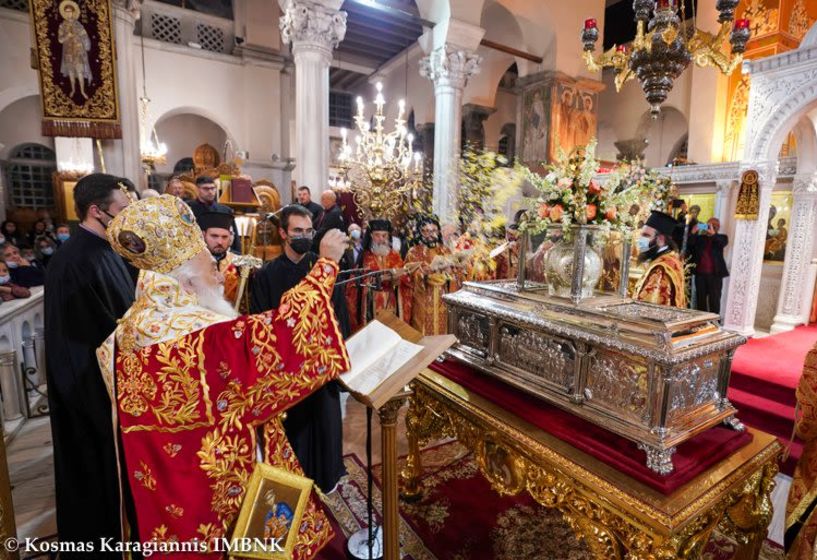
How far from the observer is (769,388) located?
159 inches

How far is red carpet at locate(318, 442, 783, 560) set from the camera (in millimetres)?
2336

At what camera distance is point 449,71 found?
28.3ft

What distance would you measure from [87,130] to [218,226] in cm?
298

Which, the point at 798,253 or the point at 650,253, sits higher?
the point at 650,253

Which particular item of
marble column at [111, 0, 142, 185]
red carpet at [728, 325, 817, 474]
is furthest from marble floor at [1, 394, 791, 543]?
marble column at [111, 0, 142, 185]

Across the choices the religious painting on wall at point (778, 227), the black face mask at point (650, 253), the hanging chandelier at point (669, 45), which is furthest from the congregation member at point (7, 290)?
the religious painting on wall at point (778, 227)

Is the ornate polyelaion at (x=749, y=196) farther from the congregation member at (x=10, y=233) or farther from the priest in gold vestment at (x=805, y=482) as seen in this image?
the congregation member at (x=10, y=233)

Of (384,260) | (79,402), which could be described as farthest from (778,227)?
(79,402)

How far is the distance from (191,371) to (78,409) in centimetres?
114

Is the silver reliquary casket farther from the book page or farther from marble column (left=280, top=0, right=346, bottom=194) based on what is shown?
marble column (left=280, top=0, right=346, bottom=194)

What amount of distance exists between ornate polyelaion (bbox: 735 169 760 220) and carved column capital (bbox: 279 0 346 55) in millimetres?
6704

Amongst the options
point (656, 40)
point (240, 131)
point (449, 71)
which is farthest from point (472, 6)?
point (240, 131)

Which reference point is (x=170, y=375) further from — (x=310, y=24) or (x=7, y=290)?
(x=310, y=24)

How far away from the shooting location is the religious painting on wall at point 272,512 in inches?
57.5
